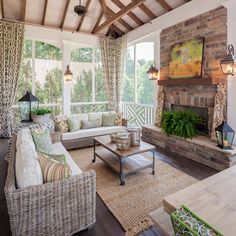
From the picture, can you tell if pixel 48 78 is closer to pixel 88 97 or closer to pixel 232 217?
pixel 88 97

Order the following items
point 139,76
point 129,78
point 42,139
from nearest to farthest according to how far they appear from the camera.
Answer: point 42,139 → point 139,76 → point 129,78

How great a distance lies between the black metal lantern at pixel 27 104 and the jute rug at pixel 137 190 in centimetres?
145

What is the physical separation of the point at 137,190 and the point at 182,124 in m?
1.96

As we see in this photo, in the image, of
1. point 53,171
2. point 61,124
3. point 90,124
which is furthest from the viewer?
point 90,124

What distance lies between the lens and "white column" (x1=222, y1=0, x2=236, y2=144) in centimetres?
360

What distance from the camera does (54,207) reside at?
1.80 m

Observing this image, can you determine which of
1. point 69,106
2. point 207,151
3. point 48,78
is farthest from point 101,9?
point 207,151

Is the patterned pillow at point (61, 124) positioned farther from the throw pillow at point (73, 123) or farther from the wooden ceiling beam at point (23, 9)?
the wooden ceiling beam at point (23, 9)

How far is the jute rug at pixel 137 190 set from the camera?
2.26 metres

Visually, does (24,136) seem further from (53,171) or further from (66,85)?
(66,85)

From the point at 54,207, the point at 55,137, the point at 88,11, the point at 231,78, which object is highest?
the point at 88,11

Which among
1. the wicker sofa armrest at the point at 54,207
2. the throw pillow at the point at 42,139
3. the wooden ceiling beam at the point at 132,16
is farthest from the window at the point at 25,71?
the wicker sofa armrest at the point at 54,207

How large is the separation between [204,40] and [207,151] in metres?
2.38

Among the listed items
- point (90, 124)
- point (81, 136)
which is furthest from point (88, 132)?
point (90, 124)
